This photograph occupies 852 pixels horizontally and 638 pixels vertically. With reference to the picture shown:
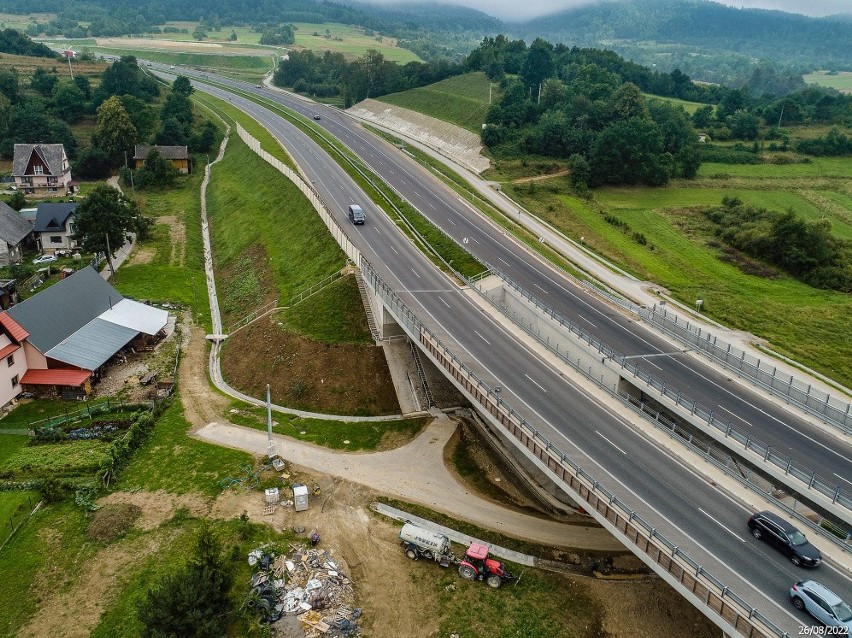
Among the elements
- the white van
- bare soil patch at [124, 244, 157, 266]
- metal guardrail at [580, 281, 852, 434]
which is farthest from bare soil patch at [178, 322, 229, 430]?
metal guardrail at [580, 281, 852, 434]

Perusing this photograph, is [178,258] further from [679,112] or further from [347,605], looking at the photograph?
[679,112]

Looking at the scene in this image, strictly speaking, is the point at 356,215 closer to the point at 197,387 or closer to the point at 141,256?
the point at 141,256

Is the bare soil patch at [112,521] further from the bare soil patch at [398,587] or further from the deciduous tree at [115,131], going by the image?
the deciduous tree at [115,131]

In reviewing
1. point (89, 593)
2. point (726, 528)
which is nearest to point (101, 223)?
point (89, 593)

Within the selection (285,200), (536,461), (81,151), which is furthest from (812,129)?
(81,151)

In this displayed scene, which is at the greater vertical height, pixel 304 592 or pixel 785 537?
pixel 785 537

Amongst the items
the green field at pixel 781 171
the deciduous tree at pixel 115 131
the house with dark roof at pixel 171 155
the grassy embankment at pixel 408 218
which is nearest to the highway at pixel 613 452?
the grassy embankment at pixel 408 218
